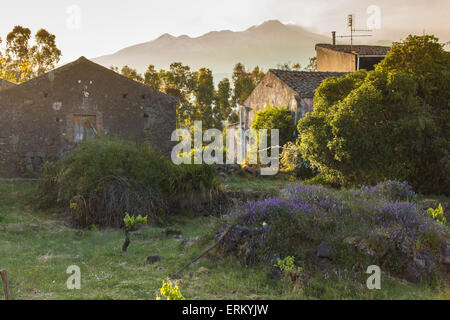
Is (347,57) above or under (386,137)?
above

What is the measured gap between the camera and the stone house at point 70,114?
17281 mm

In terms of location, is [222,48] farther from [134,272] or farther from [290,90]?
[134,272]

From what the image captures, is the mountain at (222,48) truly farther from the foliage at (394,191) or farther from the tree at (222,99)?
the foliage at (394,191)

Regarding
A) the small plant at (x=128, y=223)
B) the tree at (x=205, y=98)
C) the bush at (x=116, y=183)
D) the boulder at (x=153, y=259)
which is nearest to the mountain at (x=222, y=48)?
the tree at (x=205, y=98)

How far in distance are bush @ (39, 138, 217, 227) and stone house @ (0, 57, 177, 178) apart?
2810mm

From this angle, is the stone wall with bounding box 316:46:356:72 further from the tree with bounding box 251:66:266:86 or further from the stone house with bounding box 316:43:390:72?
the tree with bounding box 251:66:266:86

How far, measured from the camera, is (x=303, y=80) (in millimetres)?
25156

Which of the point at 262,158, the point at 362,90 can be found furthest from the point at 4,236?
the point at 262,158

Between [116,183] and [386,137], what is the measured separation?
9.09m

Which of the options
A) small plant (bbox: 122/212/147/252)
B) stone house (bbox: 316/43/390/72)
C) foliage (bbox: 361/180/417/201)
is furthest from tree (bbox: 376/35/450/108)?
stone house (bbox: 316/43/390/72)

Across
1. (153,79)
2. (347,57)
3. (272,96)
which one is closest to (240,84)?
(153,79)

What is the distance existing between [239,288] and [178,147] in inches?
500

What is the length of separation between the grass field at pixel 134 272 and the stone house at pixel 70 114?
588 centimetres
